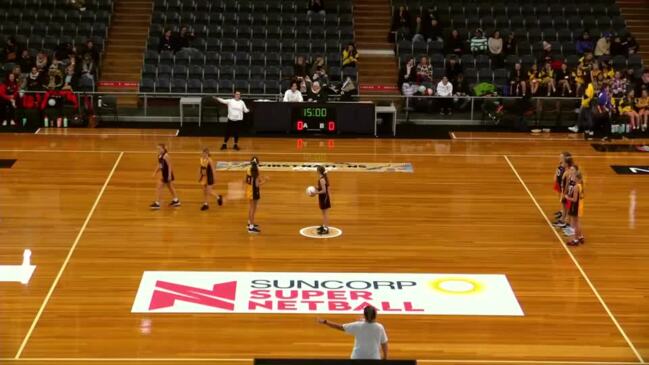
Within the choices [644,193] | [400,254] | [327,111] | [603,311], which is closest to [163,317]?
[400,254]

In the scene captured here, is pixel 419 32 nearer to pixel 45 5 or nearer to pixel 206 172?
pixel 45 5

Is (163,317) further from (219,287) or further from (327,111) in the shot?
(327,111)

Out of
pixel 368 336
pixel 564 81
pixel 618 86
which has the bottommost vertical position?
pixel 368 336


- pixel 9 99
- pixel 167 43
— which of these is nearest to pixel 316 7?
pixel 167 43

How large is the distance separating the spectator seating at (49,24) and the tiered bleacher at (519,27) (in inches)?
393

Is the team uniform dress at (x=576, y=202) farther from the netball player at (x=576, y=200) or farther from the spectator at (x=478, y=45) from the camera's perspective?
the spectator at (x=478, y=45)

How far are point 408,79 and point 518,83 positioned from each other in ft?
10.9

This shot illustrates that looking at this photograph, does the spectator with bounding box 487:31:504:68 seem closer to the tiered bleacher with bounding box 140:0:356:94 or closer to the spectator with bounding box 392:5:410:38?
the spectator with bounding box 392:5:410:38

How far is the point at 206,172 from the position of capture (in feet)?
71.4

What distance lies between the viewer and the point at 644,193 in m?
24.1

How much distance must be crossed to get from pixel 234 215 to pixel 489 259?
5586mm

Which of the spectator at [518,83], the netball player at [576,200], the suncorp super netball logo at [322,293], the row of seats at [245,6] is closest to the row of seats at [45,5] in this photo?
the row of seats at [245,6]

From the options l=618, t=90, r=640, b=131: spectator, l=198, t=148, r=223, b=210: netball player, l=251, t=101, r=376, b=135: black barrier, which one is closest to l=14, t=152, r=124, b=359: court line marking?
l=198, t=148, r=223, b=210: netball player

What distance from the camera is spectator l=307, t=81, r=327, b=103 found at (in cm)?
3073
